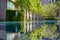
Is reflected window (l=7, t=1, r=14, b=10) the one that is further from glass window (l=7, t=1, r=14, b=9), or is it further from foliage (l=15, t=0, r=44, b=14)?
foliage (l=15, t=0, r=44, b=14)

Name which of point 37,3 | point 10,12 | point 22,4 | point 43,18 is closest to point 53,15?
point 43,18

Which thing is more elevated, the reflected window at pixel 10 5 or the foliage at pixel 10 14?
the reflected window at pixel 10 5

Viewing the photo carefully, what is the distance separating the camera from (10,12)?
4539 millimetres

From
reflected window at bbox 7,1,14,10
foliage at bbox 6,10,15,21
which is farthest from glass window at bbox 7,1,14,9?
foliage at bbox 6,10,15,21

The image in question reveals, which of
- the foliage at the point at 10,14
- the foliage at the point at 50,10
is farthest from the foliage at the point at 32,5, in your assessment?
the foliage at the point at 10,14

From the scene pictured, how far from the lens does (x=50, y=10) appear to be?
15.5 feet

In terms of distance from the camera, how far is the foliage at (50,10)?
15.5 ft

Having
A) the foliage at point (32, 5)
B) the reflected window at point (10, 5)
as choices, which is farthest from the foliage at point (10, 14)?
the foliage at point (32, 5)

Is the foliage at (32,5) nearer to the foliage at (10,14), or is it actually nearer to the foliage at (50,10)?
the foliage at (50,10)

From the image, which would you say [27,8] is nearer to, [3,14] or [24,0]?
[24,0]

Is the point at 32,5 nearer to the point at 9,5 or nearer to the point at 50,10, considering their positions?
the point at 50,10

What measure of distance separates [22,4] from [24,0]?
0.14m

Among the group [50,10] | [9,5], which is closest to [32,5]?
[50,10]

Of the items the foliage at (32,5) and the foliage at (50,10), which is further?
the foliage at (50,10)
